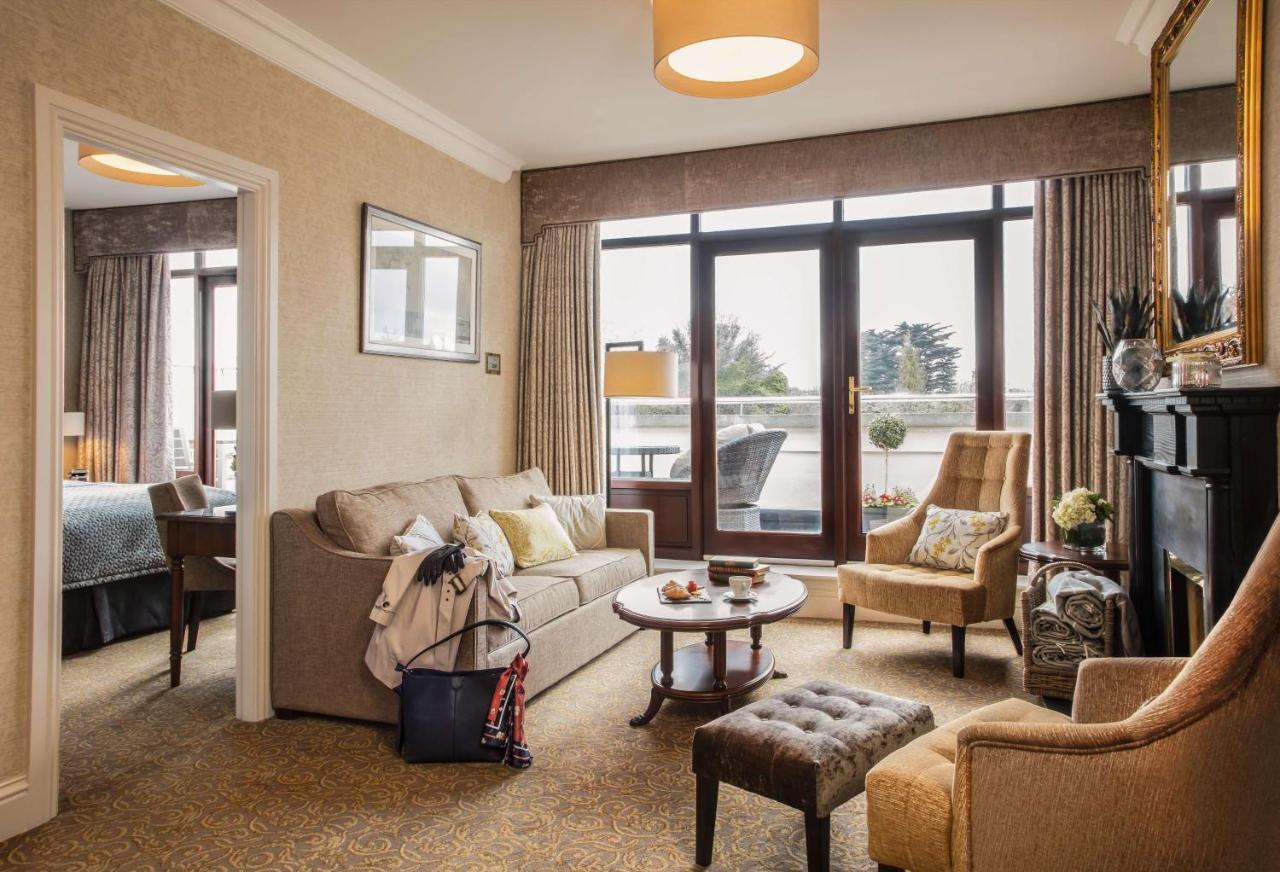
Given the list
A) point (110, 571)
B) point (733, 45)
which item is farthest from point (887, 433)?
point (110, 571)

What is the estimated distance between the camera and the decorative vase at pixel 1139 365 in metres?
3.19

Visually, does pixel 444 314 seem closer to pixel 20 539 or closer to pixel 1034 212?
pixel 20 539

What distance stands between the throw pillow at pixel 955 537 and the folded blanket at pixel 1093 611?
68cm

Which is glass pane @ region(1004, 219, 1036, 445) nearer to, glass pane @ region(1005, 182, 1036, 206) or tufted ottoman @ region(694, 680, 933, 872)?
glass pane @ region(1005, 182, 1036, 206)

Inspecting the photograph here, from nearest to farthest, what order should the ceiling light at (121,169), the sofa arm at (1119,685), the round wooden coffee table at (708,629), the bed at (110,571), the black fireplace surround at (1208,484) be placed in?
the sofa arm at (1119,685) → the black fireplace surround at (1208,484) → the round wooden coffee table at (708,629) → the bed at (110,571) → the ceiling light at (121,169)

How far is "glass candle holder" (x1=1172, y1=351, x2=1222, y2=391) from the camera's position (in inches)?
104

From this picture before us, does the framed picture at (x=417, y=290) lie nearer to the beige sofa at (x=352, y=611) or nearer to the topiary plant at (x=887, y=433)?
the beige sofa at (x=352, y=611)

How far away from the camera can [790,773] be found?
2.04 meters

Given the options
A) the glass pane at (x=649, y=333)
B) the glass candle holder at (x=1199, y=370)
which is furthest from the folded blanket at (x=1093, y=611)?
the glass pane at (x=649, y=333)

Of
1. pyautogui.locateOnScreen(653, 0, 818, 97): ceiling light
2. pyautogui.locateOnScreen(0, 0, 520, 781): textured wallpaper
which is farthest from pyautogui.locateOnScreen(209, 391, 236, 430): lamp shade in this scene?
pyautogui.locateOnScreen(653, 0, 818, 97): ceiling light

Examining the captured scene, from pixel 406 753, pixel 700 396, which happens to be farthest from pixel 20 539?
pixel 700 396

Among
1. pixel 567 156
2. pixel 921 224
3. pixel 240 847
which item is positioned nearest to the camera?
pixel 240 847

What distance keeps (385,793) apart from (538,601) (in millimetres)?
1041

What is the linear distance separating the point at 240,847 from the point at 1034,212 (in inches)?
177
